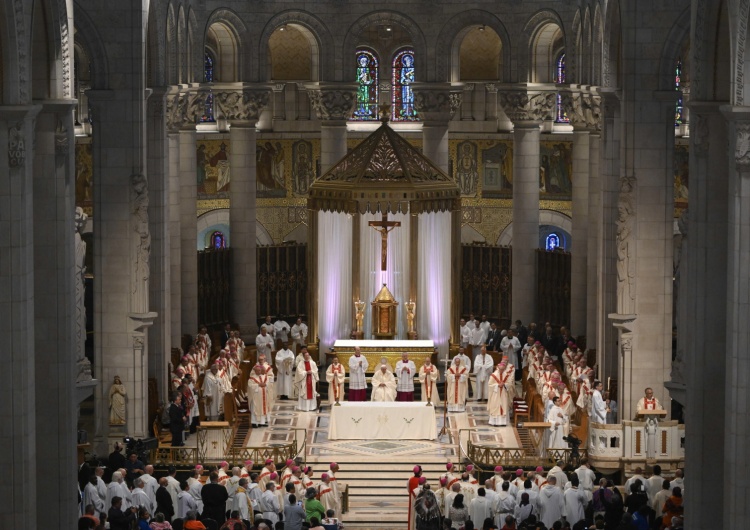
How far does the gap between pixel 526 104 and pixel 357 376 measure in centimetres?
1103

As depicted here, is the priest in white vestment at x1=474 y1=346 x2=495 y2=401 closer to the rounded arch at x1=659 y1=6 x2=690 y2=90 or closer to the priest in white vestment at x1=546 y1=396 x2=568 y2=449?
the priest in white vestment at x1=546 y1=396 x2=568 y2=449

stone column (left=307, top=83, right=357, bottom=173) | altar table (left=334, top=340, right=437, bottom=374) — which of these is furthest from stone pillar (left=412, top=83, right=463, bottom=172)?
altar table (left=334, top=340, right=437, bottom=374)

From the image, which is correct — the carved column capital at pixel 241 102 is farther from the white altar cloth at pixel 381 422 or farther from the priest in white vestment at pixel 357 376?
the white altar cloth at pixel 381 422

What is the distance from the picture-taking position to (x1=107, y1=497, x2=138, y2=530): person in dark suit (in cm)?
2909

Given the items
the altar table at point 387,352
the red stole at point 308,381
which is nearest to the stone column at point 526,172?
the altar table at point 387,352

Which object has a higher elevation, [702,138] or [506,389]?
[702,138]

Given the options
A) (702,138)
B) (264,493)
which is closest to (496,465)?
(264,493)

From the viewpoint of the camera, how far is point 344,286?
45906 millimetres

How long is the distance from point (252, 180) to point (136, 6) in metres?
13.4

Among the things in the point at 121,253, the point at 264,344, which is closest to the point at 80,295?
the point at 121,253

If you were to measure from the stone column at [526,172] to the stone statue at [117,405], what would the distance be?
1623 centimetres

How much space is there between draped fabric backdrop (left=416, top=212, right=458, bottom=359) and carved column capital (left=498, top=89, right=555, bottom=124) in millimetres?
5290

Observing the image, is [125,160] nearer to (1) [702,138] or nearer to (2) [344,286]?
(2) [344,286]

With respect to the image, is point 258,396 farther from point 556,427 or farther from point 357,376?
point 556,427
